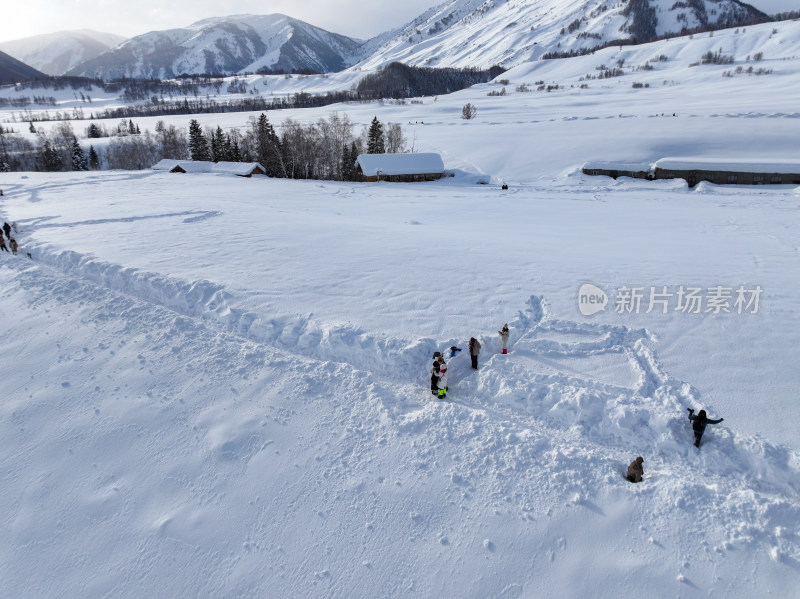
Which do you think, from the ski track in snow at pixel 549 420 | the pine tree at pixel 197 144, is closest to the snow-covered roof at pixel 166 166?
the pine tree at pixel 197 144

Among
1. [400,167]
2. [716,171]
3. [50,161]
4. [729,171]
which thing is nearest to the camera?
[729,171]

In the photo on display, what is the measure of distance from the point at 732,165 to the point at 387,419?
50.0 meters

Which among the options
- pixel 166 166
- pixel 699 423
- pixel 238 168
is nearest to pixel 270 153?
pixel 238 168

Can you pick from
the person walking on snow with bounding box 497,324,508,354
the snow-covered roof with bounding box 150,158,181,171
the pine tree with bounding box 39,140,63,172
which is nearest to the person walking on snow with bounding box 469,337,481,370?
the person walking on snow with bounding box 497,324,508,354

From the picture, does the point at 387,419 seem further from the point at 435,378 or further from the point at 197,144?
the point at 197,144

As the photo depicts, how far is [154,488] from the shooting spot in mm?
6938

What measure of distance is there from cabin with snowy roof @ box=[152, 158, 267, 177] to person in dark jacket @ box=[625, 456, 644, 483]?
5275cm

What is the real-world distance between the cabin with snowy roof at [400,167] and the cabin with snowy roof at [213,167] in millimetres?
13704

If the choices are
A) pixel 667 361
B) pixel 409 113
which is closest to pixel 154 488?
pixel 667 361

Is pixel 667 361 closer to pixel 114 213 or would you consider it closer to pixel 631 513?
pixel 631 513

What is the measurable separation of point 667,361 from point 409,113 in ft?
368

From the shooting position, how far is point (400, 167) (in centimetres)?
4816

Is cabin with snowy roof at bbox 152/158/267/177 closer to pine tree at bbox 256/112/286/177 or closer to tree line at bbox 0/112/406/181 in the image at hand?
pine tree at bbox 256/112/286/177

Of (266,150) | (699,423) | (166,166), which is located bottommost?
(699,423)
